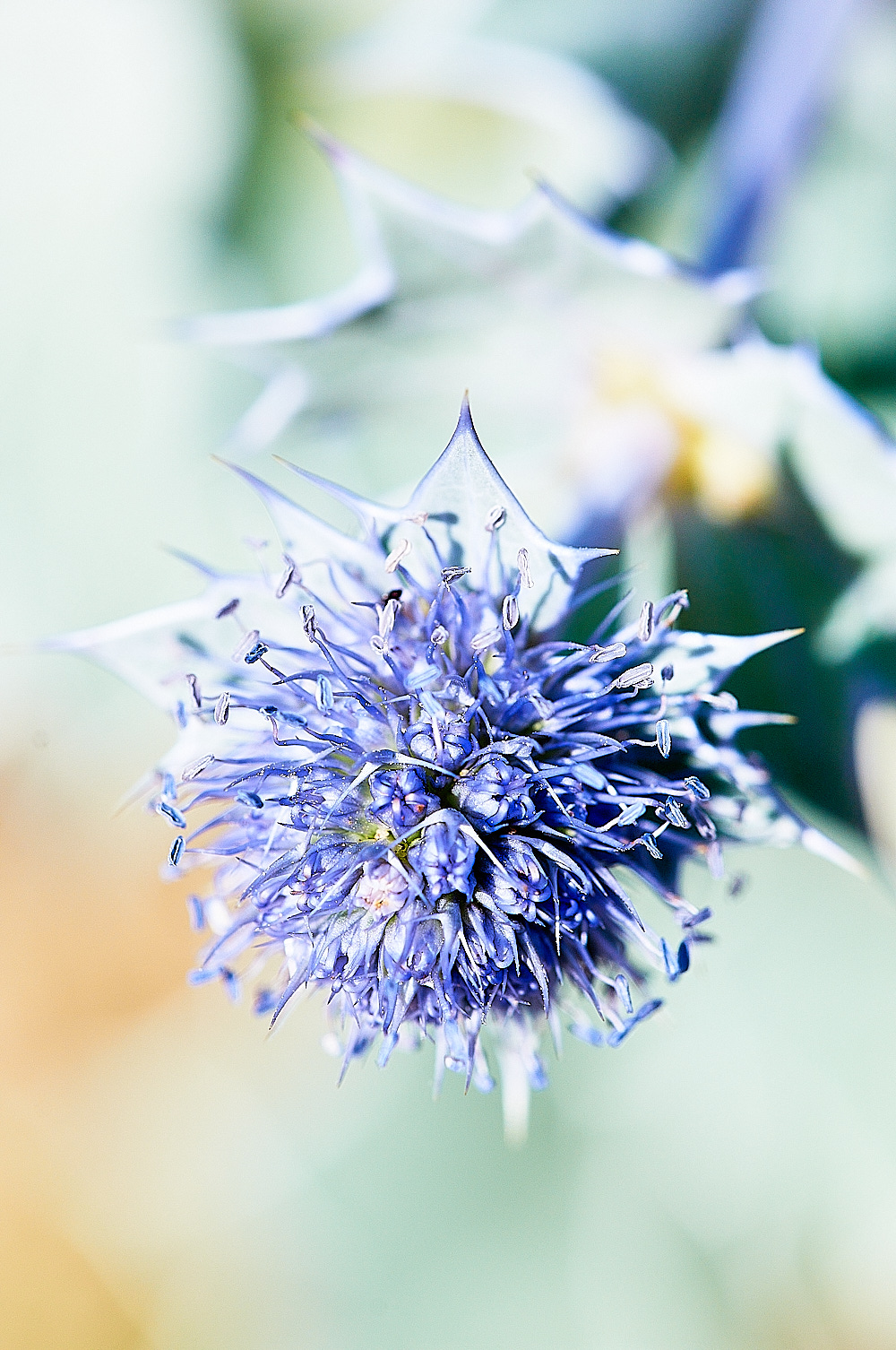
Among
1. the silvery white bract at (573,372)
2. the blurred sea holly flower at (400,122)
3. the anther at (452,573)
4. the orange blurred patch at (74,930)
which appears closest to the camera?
the anther at (452,573)

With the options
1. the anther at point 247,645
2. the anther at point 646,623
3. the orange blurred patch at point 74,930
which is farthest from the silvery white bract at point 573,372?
the orange blurred patch at point 74,930

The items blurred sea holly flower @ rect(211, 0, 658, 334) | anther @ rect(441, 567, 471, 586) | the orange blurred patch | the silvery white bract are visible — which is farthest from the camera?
the orange blurred patch

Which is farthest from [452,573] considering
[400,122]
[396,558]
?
[400,122]

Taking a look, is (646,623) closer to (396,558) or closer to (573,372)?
(396,558)

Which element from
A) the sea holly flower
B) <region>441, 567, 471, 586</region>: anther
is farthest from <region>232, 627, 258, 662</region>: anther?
<region>441, 567, 471, 586</region>: anther

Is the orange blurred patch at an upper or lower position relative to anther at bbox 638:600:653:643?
upper

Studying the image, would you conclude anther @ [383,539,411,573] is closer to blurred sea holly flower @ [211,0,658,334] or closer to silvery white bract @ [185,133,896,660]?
silvery white bract @ [185,133,896,660]

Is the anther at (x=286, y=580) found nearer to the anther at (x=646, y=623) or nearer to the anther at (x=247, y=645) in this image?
the anther at (x=247, y=645)
